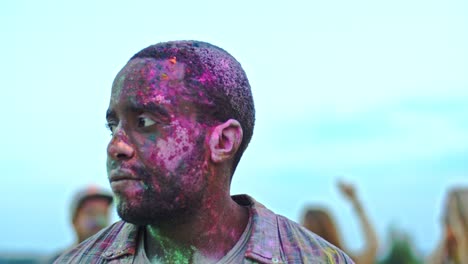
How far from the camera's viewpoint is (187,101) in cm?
355

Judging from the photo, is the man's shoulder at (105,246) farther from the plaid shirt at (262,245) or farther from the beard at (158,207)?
the beard at (158,207)

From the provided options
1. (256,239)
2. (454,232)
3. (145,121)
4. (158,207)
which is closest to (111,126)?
(145,121)

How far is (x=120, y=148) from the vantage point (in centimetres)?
350

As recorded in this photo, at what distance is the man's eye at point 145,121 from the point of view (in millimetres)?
3529

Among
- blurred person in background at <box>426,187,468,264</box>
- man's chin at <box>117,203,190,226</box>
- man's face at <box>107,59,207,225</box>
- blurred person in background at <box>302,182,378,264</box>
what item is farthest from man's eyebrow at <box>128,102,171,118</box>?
blurred person in background at <box>426,187,468,264</box>

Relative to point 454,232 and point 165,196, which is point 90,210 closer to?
point 454,232

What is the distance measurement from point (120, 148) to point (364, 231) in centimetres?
468

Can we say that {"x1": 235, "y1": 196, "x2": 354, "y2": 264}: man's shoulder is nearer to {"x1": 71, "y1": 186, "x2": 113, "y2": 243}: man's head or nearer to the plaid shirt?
the plaid shirt

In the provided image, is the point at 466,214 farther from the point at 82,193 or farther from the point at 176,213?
the point at 176,213

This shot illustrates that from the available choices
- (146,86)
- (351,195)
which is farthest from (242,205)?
(351,195)

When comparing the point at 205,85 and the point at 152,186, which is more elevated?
the point at 205,85

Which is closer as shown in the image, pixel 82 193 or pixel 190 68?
pixel 190 68

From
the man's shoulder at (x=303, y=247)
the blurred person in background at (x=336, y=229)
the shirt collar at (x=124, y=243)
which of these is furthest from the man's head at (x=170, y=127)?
the blurred person in background at (x=336, y=229)

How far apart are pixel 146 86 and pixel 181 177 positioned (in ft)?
1.29
